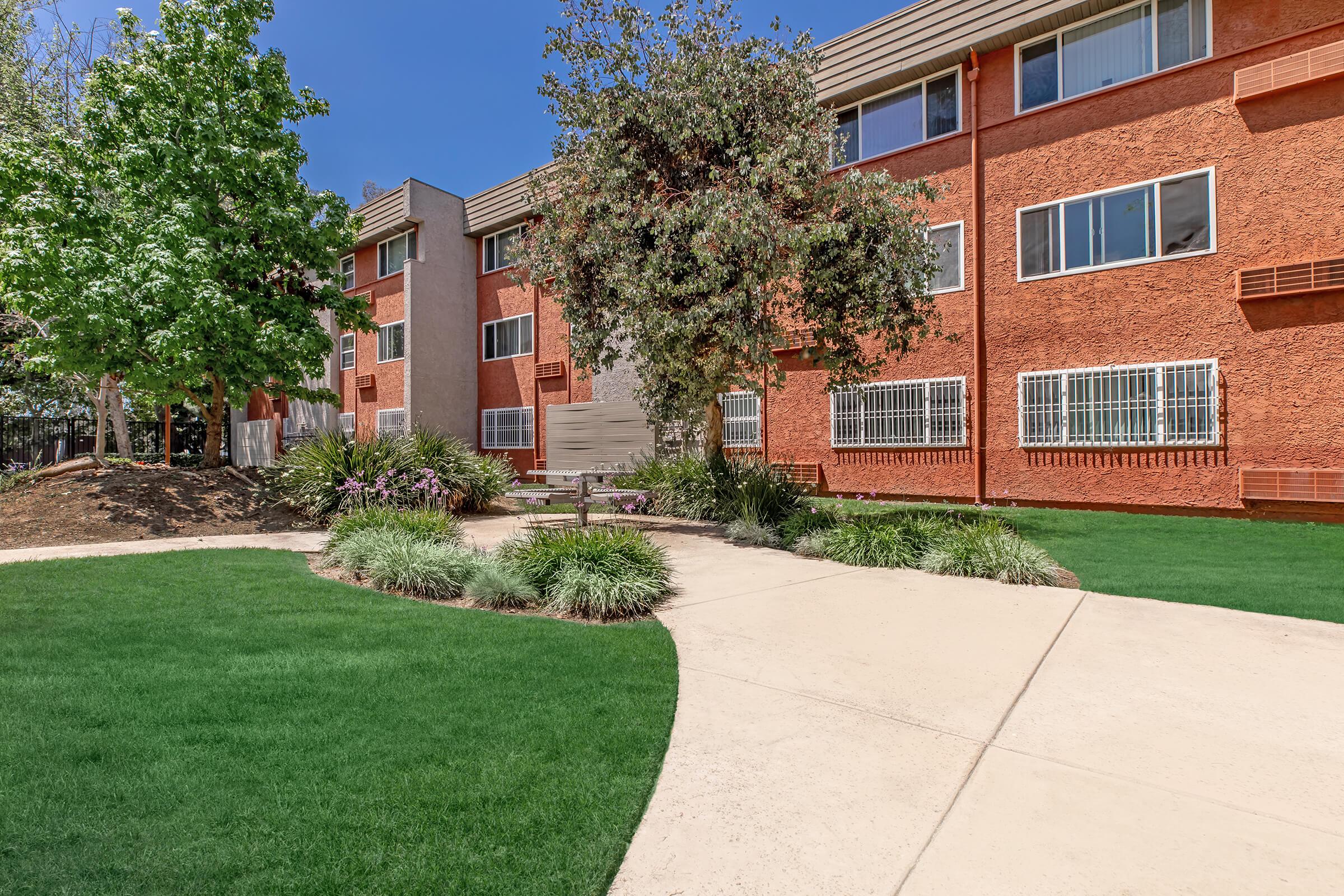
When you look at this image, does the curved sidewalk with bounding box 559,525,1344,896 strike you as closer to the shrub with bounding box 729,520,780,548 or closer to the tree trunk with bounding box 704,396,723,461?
the shrub with bounding box 729,520,780,548

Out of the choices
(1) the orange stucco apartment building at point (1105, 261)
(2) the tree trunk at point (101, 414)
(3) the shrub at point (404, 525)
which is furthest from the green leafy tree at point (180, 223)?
(1) the orange stucco apartment building at point (1105, 261)

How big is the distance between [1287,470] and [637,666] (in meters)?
11.6

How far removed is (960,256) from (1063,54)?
3.88 meters

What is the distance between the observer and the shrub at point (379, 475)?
11.7 metres

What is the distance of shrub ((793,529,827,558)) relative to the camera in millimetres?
8828

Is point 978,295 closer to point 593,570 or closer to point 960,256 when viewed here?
point 960,256

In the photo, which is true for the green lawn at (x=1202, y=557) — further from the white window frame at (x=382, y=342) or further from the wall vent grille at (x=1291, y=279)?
the white window frame at (x=382, y=342)

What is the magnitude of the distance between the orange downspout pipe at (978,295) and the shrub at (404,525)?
973 centimetres

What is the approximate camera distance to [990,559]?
7363 millimetres

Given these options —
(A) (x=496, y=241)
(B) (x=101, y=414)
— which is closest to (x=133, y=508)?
(B) (x=101, y=414)

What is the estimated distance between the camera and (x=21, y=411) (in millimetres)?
25984

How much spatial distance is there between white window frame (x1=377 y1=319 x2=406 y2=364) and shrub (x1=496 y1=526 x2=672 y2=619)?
17759 millimetres

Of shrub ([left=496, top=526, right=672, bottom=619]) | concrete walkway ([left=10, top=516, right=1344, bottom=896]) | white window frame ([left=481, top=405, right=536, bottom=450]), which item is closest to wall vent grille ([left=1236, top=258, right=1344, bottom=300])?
concrete walkway ([left=10, top=516, right=1344, bottom=896])

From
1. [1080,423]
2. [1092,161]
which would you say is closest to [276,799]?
[1080,423]
